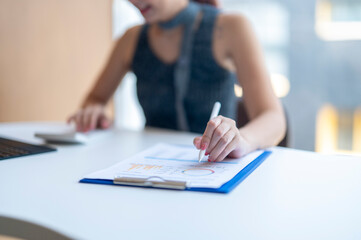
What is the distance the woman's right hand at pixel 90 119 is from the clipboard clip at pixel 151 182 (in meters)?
0.57

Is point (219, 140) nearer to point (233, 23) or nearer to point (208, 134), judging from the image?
point (208, 134)

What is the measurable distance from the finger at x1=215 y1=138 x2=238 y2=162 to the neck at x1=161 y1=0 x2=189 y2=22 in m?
0.67

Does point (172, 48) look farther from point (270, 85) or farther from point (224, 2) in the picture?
point (224, 2)

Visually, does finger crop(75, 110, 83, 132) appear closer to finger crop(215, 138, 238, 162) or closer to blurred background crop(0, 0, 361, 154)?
finger crop(215, 138, 238, 162)

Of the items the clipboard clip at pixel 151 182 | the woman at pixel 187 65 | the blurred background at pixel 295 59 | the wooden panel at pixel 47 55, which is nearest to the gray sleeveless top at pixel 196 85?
the woman at pixel 187 65

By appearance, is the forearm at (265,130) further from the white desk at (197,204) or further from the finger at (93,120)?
the finger at (93,120)

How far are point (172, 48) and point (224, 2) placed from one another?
2250 millimetres

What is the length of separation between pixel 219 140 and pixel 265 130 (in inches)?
9.4

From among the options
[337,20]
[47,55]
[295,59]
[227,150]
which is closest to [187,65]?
[227,150]

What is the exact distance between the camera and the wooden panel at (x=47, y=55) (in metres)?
2.05

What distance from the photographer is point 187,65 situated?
1.25 meters

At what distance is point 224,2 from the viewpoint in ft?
11.0

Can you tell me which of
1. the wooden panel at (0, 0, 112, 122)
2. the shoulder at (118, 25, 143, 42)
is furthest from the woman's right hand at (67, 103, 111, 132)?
the wooden panel at (0, 0, 112, 122)

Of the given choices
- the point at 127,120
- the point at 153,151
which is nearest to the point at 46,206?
the point at 153,151
